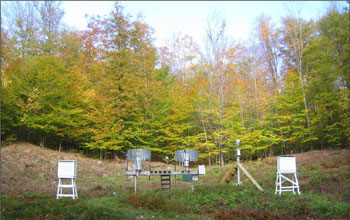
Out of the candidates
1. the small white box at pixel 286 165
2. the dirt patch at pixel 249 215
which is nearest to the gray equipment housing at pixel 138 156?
the dirt patch at pixel 249 215

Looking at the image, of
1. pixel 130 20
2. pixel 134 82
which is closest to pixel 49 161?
pixel 134 82

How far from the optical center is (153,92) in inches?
746

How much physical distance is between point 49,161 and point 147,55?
31.8 feet

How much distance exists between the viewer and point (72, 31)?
2272 cm

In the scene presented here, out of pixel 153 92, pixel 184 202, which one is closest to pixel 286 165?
pixel 184 202

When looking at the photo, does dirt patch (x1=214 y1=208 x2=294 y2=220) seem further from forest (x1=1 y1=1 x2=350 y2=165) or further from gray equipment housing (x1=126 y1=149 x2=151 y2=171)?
forest (x1=1 y1=1 x2=350 y2=165)

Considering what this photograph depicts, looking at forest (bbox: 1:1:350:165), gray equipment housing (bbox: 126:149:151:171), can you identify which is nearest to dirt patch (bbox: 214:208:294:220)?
gray equipment housing (bbox: 126:149:151:171)

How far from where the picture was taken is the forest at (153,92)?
1602 centimetres

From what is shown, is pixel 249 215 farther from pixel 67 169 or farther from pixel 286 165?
pixel 67 169

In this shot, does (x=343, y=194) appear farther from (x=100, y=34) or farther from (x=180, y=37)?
(x=180, y=37)

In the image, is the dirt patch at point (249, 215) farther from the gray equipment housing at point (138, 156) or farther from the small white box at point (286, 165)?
the gray equipment housing at point (138, 156)

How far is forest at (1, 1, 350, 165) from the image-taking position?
52.5 feet

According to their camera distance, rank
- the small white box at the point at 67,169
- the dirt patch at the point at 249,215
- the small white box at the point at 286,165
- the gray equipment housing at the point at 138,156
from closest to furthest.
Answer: the dirt patch at the point at 249,215
the small white box at the point at 67,169
the small white box at the point at 286,165
the gray equipment housing at the point at 138,156

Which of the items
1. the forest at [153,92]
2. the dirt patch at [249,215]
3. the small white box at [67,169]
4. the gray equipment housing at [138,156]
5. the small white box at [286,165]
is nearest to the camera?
the dirt patch at [249,215]
